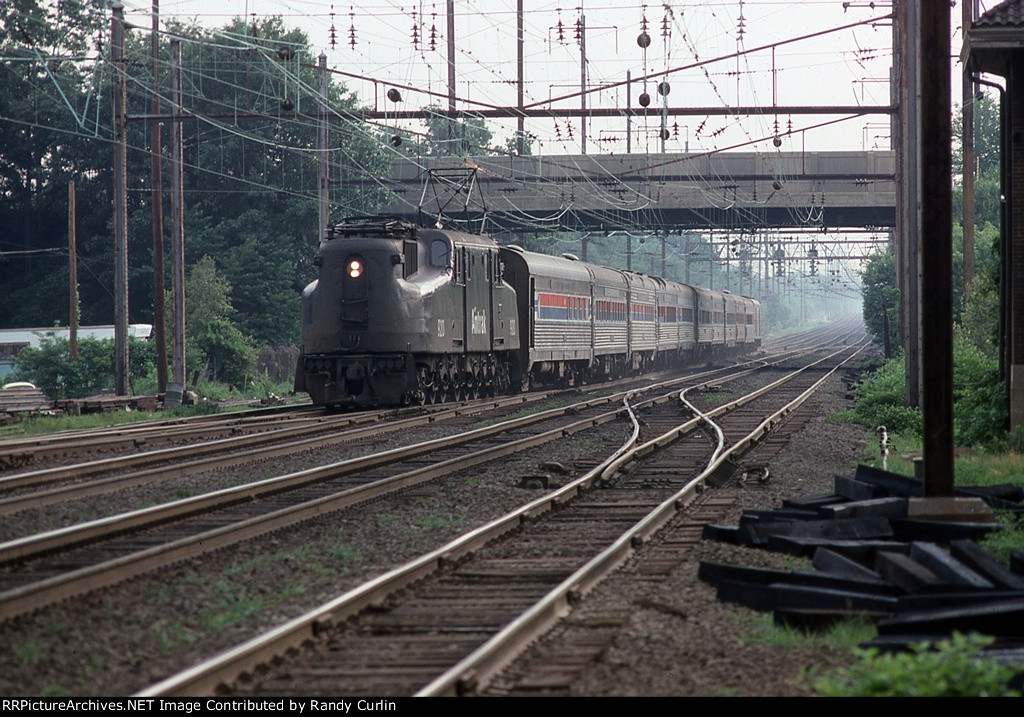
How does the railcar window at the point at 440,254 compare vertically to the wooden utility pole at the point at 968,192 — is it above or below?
below

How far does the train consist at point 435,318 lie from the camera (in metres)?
24.9

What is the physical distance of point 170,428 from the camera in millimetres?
21219

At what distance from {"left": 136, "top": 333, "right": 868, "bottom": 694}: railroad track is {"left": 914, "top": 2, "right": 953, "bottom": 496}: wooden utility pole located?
2.51m

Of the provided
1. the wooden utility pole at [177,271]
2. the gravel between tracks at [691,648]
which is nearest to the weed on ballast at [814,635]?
the gravel between tracks at [691,648]

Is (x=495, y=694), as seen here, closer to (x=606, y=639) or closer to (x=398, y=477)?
(x=606, y=639)

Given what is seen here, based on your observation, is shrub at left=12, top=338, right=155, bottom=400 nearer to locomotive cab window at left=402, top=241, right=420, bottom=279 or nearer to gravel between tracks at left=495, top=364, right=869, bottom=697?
locomotive cab window at left=402, top=241, right=420, bottom=279

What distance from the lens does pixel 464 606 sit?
26.4 ft

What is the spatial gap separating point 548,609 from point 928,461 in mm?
4945

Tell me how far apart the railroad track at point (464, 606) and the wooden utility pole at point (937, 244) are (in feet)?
8.22

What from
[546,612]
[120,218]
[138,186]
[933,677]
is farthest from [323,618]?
[138,186]

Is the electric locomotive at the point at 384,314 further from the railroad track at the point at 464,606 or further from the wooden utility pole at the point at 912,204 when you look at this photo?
the railroad track at the point at 464,606

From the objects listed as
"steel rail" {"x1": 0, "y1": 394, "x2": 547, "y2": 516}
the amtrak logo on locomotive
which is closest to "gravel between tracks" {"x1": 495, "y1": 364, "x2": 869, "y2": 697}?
→ "steel rail" {"x1": 0, "y1": 394, "x2": 547, "y2": 516}

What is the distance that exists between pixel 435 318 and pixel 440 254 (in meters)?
1.70

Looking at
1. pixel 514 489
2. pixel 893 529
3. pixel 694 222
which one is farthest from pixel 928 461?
pixel 694 222
